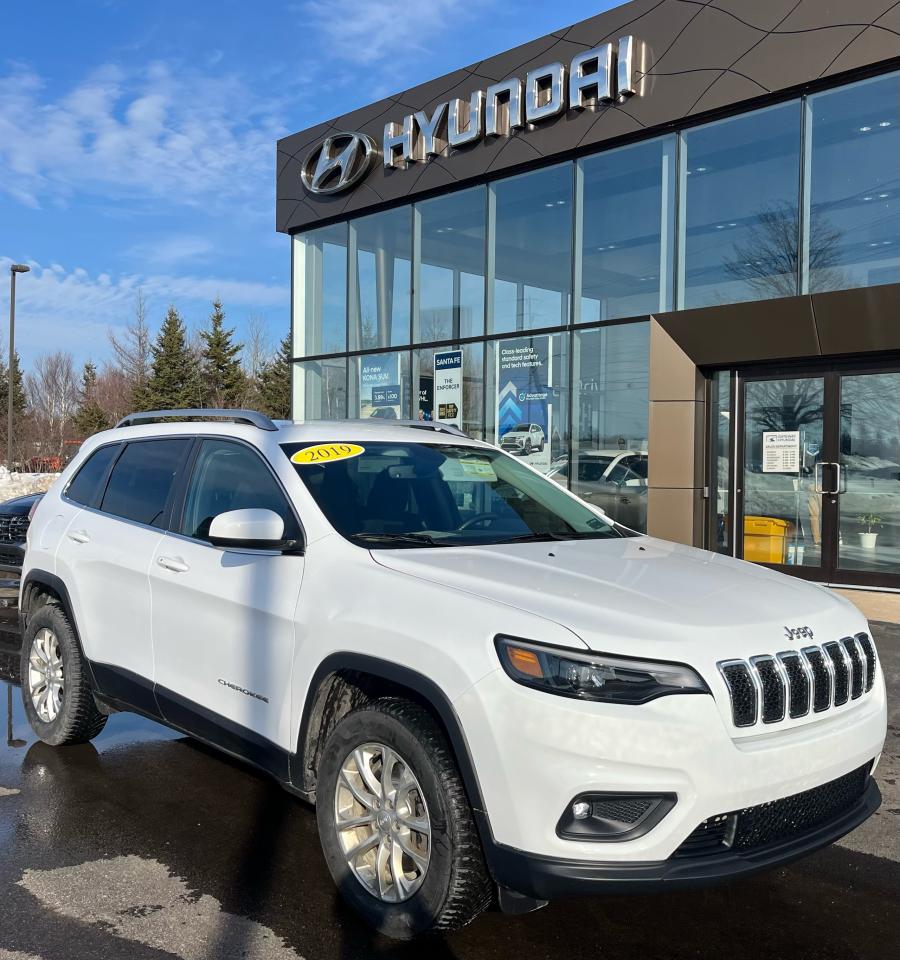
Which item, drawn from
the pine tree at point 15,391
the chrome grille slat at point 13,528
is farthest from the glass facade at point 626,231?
the pine tree at point 15,391

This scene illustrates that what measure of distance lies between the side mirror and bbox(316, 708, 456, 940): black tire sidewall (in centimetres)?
77

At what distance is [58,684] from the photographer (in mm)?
5199

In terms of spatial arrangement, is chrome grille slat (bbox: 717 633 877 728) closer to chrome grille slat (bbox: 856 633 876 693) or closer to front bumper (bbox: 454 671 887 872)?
chrome grille slat (bbox: 856 633 876 693)

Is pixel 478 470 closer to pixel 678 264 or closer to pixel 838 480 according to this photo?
pixel 838 480

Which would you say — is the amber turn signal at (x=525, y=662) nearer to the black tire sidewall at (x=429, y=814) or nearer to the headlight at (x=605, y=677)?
the headlight at (x=605, y=677)

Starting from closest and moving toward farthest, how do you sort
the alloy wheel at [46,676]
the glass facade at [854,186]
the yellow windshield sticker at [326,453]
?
the yellow windshield sticker at [326,453]
the alloy wheel at [46,676]
the glass facade at [854,186]

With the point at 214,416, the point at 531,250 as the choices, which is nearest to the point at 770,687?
the point at 214,416

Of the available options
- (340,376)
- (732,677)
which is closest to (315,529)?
(732,677)

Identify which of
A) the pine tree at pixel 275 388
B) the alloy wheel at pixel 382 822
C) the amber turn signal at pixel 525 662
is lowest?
the alloy wheel at pixel 382 822

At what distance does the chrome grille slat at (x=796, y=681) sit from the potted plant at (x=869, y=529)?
25.9ft

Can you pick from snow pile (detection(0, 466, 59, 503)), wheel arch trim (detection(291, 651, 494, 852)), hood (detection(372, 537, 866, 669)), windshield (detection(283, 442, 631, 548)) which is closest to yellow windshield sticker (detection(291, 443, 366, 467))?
windshield (detection(283, 442, 631, 548))

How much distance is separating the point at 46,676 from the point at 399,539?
9.03ft

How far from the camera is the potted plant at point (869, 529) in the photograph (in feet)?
34.9

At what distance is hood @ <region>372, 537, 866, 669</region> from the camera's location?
2.86 metres
